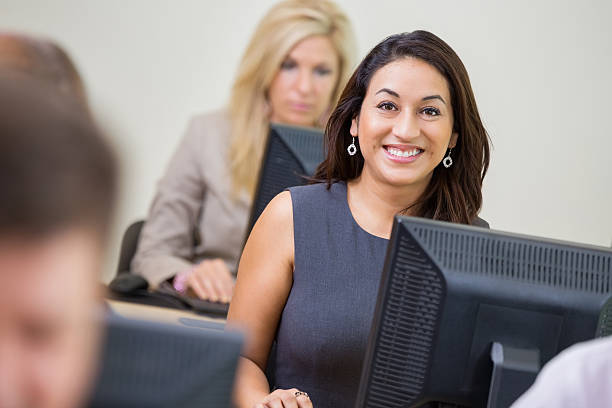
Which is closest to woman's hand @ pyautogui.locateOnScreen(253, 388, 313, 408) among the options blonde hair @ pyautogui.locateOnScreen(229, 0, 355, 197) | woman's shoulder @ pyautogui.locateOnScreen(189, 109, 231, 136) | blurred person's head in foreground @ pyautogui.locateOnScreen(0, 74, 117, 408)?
blurred person's head in foreground @ pyautogui.locateOnScreen(0, 74, 117, 408)

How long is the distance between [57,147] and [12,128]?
2 cm

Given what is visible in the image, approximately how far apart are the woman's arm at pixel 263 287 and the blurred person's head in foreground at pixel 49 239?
1194 millimetres

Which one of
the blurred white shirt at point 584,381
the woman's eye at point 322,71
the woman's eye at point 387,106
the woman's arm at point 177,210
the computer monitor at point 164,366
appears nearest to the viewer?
the computer monitor at point 164,366

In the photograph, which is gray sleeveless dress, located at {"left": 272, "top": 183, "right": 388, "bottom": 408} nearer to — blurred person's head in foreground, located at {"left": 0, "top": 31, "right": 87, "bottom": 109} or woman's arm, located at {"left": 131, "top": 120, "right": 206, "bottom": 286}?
blurred person's head in foreground, located at {"left": 0, "top": 31, "right": 87, "bottom": 109}

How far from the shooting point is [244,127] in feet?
10.00

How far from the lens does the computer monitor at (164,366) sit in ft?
2.28

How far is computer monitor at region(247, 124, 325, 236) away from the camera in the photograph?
1904 millimetres

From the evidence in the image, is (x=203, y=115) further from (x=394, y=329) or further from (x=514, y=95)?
(x=394, y=329)

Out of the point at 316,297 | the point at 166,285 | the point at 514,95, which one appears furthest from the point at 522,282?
the point at 514,95

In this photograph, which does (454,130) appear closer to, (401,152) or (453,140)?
(453,140)

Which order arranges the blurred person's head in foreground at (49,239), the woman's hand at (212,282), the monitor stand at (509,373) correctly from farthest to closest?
the woman's hand at (212,282)
the monitor stand at (509,373)
the blurred person's head in foreground at (49,239)

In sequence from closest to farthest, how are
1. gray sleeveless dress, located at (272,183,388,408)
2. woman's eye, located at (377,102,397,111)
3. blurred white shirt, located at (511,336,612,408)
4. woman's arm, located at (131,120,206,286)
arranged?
blurred white shirt, located at (511,336,612,408) → gray sleeveless dress, located at (272,183,388,408) → woman's eye, located at (377,102,397,111) → woman's arm, located at (131,120,206,286)

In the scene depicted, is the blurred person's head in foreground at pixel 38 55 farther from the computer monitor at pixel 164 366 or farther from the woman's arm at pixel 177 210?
the woman's arm at pixel 177 210

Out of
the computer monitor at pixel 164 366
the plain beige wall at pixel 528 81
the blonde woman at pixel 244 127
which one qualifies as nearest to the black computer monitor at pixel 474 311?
the computer monitor at pixel 164 366
